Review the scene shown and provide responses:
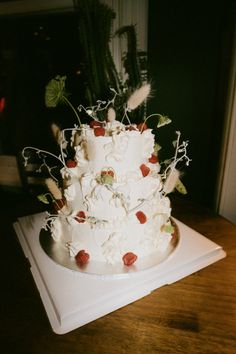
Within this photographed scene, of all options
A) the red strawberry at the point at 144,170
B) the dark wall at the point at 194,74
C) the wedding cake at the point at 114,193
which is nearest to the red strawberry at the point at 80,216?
the wedding cake at the point at 114,193

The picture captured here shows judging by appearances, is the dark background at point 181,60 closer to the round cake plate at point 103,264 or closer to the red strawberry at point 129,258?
the round cake plate at point 103,264

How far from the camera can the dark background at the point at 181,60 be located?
6.23 ft

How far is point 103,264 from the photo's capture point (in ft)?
3.58

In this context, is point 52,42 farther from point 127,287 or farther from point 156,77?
point 127,287

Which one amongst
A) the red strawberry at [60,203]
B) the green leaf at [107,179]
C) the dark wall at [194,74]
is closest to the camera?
the green leaf at [107,179]

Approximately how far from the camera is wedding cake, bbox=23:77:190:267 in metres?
1.04

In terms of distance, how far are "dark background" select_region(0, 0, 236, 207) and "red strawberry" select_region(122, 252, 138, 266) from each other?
126 cm

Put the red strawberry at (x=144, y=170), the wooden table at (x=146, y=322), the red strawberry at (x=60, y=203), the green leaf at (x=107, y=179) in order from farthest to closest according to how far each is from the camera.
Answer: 1. the red strawberry at (x=60, y=203)
2. the red strawberry at (x=144, y=170)
3. the green leaf at (x=107, y=179)
4. the wooden table at (x=146, y=322)

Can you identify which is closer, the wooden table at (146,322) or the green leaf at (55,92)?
the wooden table at (146,322)

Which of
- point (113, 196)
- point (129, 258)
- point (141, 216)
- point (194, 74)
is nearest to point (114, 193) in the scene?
point (113, 196)

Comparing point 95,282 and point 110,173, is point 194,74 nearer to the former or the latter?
point 110,173

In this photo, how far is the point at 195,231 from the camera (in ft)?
4.44

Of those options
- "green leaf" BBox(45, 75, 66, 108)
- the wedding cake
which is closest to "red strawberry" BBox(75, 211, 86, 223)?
the wedding cake

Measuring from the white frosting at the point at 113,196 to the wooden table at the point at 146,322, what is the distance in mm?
210
